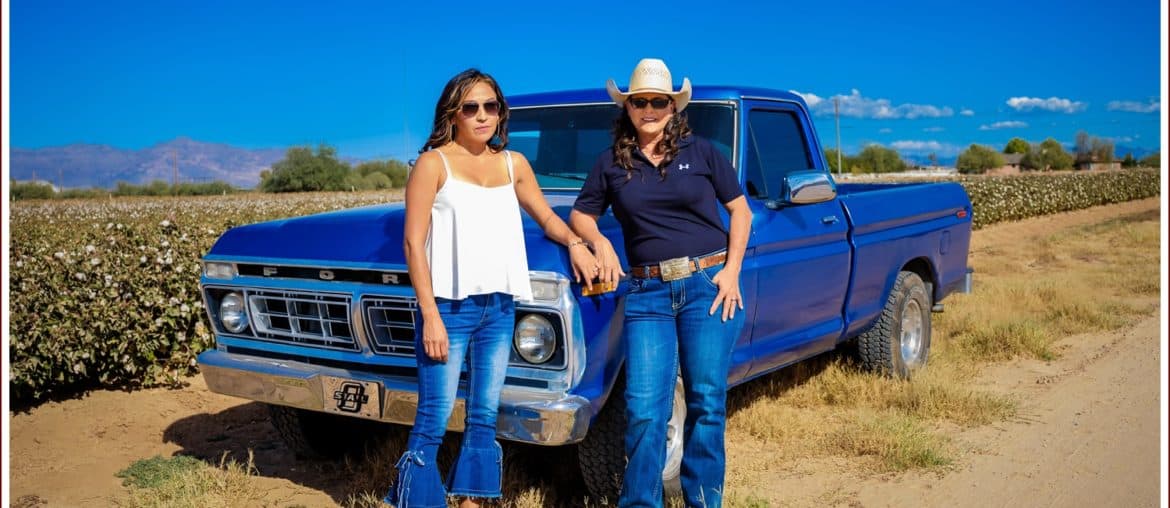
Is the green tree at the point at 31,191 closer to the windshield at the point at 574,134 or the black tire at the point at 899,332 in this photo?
the windshield at the point at 574,134

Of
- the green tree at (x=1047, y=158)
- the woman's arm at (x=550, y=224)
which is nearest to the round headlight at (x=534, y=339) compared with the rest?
the woman's arm at (x=550, y=224)

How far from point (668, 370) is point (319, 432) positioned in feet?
8.23

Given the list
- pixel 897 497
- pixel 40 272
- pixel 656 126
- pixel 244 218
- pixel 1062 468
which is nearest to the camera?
pixel 656 126

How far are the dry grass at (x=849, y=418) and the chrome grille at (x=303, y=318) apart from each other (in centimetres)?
71

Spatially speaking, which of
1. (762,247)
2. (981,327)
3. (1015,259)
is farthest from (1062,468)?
(1015,259)

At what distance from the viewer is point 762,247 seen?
15.6 feet

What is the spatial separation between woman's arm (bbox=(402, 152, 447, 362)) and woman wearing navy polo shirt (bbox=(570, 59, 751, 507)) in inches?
24.8

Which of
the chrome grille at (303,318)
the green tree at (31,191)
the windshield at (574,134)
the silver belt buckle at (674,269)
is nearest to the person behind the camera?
the silver belt buckle at (674,269)

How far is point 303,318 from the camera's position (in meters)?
4.34

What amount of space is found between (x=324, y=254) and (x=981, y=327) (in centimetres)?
611

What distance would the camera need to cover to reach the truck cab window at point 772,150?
516 cm

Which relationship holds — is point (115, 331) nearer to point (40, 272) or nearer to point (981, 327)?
point (40, 272)

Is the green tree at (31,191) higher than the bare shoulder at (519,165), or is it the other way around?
the green tree at (31,191)

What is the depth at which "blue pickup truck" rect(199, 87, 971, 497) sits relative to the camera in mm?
3781
